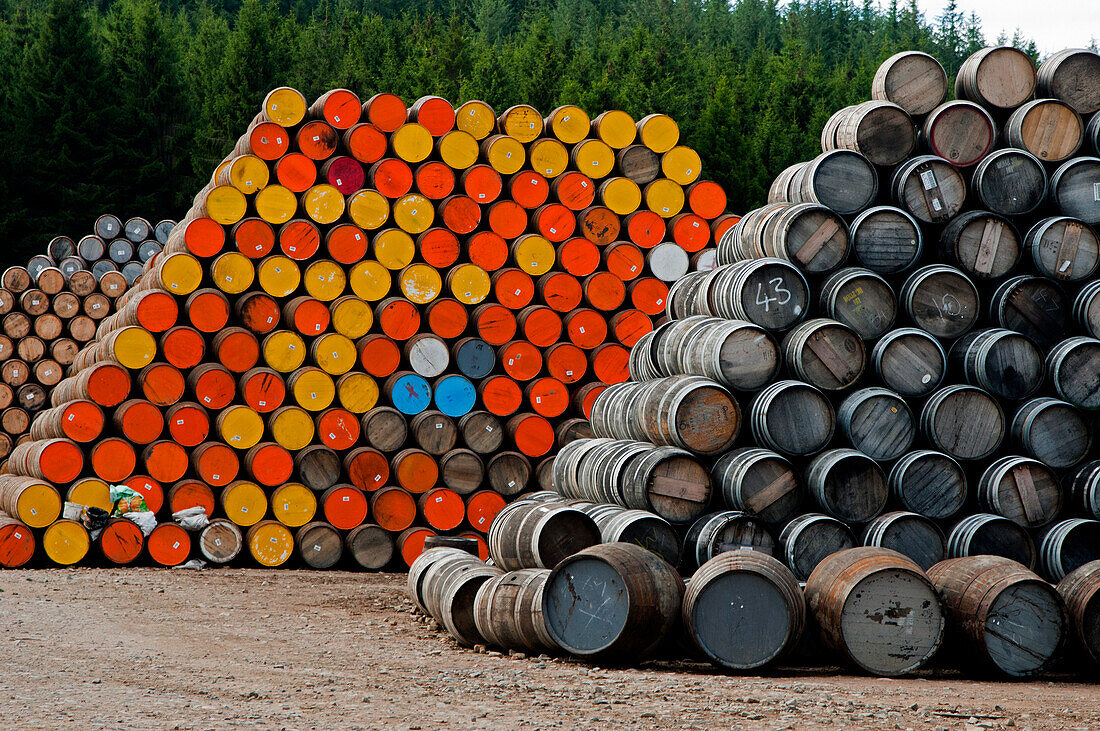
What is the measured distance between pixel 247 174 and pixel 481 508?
394 cm

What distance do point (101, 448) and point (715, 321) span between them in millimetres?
5838

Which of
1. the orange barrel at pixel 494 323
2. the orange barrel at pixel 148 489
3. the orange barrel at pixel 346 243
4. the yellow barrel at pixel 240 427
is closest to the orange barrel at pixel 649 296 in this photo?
the orange barrel at pixel 494 323

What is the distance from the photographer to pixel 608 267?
1132 cm

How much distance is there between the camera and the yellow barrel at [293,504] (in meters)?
10.2

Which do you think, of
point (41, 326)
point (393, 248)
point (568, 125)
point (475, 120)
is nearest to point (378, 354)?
point (393, 248)

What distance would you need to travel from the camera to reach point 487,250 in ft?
36.2

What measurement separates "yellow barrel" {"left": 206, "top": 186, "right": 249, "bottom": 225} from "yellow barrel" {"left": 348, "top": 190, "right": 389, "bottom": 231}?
1045 mm

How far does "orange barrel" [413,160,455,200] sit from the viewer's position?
36.1 ft

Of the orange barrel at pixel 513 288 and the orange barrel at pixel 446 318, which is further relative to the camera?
the orange barrel at pixel 513 288

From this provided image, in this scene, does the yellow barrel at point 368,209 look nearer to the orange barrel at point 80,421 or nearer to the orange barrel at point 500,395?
the orange barrel at point 500,395

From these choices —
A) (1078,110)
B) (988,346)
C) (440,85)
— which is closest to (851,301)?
(988,346)

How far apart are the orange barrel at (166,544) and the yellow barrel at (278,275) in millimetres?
2380

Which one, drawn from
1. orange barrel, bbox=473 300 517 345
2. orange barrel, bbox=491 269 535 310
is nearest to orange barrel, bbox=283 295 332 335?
orange barrel, bbox=473 300 517 345

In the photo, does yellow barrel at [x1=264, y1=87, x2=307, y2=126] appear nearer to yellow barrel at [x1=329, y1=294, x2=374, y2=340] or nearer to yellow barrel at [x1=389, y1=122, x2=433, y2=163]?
yellow barrel at [x1=389, y1=122, x2=433, y2=163]
